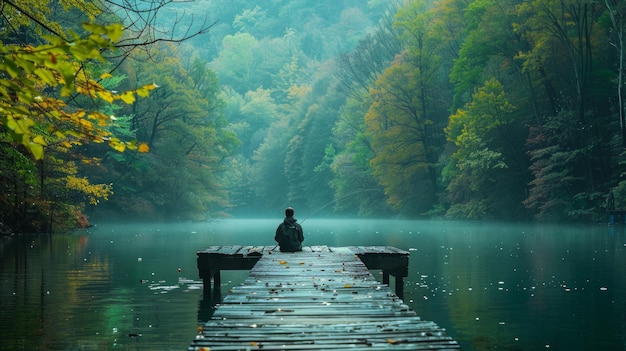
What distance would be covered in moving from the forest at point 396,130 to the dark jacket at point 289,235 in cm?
773

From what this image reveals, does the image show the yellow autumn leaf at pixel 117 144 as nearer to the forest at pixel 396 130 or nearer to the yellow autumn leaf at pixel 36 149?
the yellow autumn leaf at pixel 36 149

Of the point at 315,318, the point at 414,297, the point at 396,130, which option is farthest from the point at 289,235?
the point at 396,130

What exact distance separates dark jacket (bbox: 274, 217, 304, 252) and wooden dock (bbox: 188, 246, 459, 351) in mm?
3992

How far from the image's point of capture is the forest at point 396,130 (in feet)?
138

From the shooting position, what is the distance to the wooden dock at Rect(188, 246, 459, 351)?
6679 millimetres

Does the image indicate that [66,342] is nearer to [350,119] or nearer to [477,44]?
[477,44]

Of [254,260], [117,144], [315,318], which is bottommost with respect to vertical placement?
[315,318]

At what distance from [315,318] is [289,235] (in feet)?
31.3

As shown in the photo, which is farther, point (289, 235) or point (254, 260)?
point (289, 235)

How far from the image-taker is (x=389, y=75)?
6600 centimetres

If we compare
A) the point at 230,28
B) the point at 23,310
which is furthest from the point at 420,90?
the point at 230,28

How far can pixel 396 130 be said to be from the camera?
65.4 m

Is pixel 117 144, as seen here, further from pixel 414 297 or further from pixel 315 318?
pixel 414 297

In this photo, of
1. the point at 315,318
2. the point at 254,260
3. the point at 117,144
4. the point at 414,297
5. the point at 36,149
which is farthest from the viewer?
the point at 254,260
